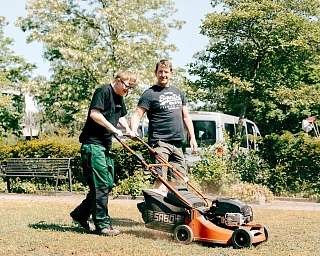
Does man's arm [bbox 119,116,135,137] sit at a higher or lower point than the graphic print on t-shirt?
lower

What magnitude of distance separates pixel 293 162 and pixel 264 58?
1583 cm

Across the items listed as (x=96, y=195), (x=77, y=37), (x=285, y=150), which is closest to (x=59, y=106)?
(x=77, y=37)

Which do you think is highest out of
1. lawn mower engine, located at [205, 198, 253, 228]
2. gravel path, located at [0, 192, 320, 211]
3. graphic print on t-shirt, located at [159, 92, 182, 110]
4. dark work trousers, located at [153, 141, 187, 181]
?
graphic print on t-shirt, located at [159, 92, 182, 110]

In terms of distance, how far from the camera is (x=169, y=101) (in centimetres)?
740

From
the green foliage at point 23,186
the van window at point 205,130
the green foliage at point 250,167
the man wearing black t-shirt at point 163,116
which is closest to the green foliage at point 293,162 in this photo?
the green foliage at point 250,167

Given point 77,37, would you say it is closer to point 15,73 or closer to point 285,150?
point 15,73

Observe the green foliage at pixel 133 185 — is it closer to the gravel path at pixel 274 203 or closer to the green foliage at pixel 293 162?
the gravel path at pixel 274 203

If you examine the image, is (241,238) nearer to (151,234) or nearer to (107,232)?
(151,234)

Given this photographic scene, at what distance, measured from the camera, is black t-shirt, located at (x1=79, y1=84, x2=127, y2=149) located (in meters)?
6.98

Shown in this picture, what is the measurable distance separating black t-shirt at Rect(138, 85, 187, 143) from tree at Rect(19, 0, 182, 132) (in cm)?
1946

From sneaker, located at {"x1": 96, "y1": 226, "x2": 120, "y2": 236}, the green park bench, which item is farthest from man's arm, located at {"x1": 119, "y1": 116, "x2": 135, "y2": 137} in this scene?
the green park bench

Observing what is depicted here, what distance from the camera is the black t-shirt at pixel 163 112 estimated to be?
7379 mm

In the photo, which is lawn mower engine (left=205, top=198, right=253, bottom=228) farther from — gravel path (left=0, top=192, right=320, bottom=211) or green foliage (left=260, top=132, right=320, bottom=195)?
green foliage (left=260, top=132, right=320, bottom=195)

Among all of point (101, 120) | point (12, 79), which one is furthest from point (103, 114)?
point (12, 79)
